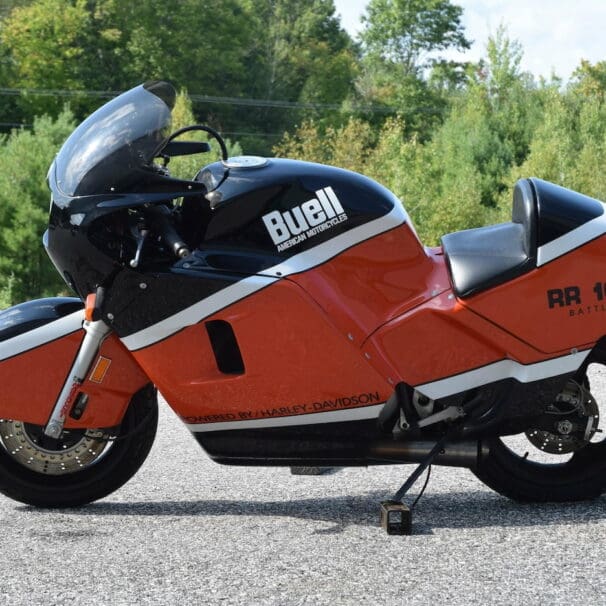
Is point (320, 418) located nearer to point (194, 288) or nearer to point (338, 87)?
point (194, 288)

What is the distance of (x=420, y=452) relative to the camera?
181 inches

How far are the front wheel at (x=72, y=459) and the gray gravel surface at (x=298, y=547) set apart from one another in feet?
0.29

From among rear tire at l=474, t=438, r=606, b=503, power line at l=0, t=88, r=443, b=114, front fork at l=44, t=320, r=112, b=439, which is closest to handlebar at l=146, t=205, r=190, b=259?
front fork at l=44, t=320, r=112, b=439

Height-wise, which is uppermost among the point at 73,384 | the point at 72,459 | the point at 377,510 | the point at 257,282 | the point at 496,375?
the point at 257,282

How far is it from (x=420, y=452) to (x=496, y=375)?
422 mm

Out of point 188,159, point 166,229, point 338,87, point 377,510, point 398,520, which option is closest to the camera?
point 398,520

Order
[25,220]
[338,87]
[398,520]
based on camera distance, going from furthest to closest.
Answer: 1. [338,87]
2. [25,220]
3. [398,520]

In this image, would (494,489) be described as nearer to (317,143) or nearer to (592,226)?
(592,226)

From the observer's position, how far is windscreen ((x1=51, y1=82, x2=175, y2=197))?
4496 millimetres

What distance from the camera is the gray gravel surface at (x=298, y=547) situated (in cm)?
366

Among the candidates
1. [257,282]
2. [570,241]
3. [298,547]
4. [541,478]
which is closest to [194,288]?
[257,282]

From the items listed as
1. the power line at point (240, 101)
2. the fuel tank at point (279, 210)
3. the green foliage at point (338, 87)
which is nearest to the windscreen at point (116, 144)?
the fuel tank at point (279, 210)

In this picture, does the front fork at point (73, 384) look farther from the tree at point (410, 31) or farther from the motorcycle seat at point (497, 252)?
the tree at point (410, 31)

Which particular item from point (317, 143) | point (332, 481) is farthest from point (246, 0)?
point (332, 481)
